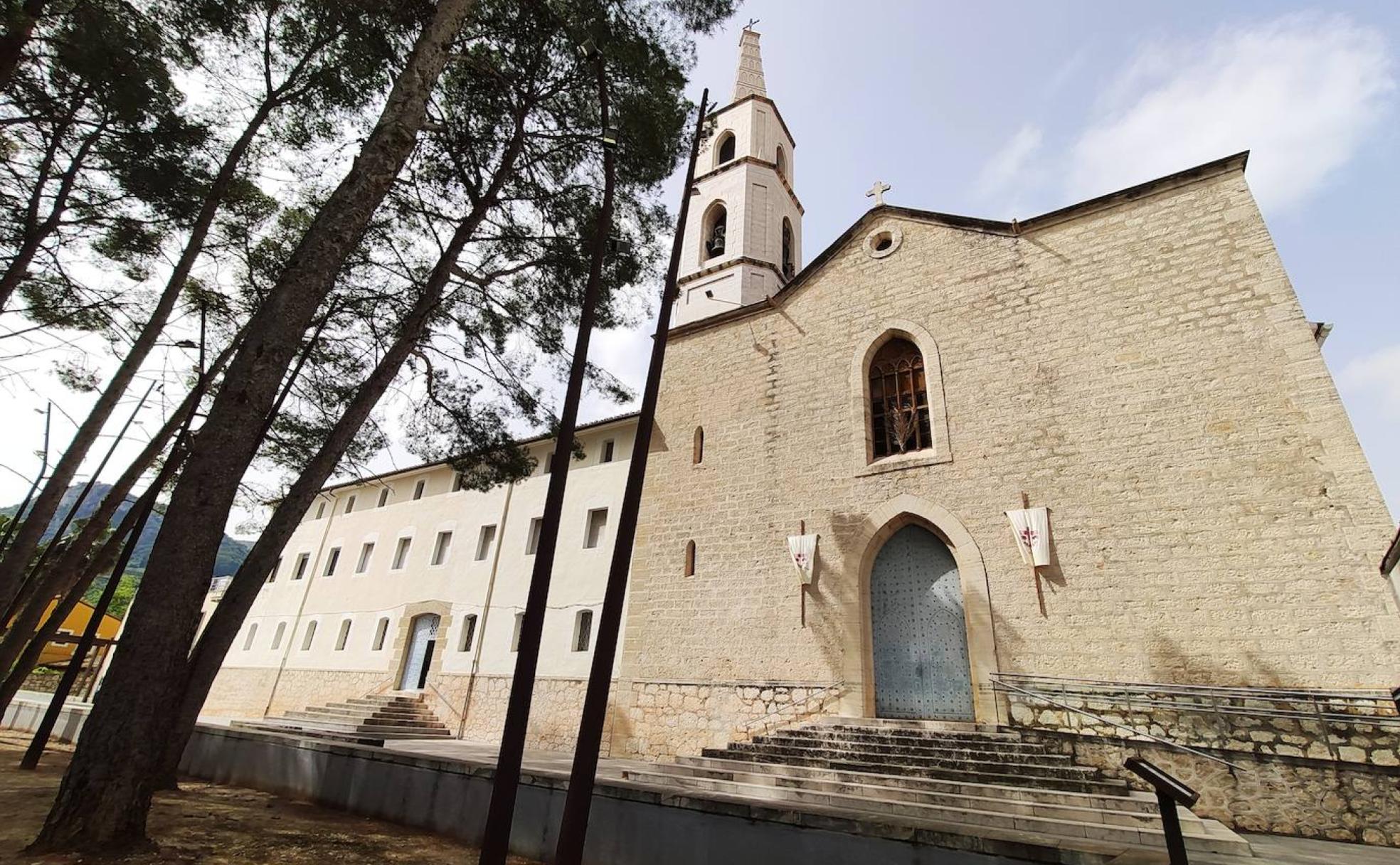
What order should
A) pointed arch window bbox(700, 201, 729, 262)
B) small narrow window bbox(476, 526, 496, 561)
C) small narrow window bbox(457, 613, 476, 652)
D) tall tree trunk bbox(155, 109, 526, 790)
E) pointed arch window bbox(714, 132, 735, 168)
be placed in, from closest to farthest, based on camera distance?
1. tall tree trunk bbox(155, 109, 526, 790)
2. small narrow window bbox(457, 613, 476, 652)
3. pointed arch window bbox(700, 201, 729, 262)
4. small narrow window bbox(476, 526, 496, 561)
5. pointed arch window bbox(714, 132, 735, 168)

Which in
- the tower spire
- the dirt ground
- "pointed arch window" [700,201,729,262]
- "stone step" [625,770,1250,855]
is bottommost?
the dirt ground

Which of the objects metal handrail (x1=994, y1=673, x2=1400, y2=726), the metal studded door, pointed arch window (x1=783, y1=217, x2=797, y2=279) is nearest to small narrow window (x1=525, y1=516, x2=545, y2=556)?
pointed arch window (x1=783, y1=217, x2=797, y2=279)

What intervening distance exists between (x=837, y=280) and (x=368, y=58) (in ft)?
26.3

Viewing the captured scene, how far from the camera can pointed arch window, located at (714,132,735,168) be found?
1731 cm

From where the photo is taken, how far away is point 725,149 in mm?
17438

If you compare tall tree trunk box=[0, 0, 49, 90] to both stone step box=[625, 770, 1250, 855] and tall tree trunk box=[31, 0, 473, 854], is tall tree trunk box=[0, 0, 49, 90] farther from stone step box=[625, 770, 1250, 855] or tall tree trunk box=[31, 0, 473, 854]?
stone step box=[625, 770, 1250, 855]

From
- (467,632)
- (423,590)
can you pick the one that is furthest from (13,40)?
(423,590)

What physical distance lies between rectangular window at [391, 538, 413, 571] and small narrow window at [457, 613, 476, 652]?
372cm

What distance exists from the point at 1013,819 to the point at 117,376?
36.5ft

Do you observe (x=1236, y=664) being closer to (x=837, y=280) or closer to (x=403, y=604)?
(x=837, y=280)

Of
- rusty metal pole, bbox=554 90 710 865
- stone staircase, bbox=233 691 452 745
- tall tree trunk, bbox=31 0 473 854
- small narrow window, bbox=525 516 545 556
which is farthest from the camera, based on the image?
small narrow window, bbox=525 516 545 556

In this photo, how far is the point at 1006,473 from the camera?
8.80 m

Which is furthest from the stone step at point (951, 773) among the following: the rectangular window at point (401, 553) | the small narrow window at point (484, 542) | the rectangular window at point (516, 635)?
the rectangular window at point (401, 553)

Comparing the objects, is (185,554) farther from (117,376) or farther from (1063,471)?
(1063,471)
